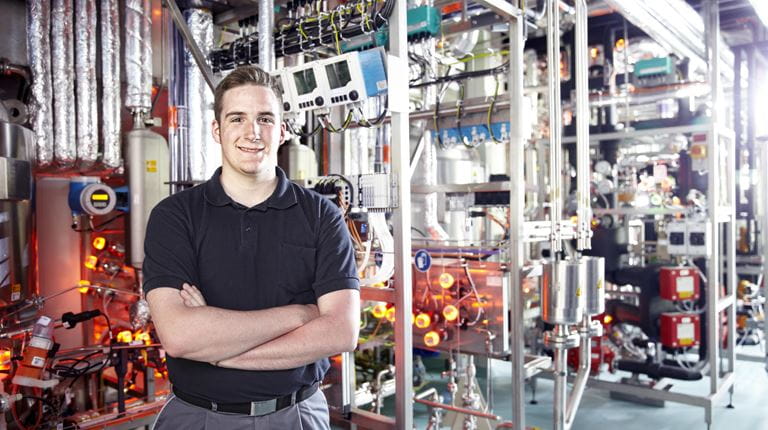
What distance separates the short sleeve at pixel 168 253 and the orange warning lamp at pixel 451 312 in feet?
7.00

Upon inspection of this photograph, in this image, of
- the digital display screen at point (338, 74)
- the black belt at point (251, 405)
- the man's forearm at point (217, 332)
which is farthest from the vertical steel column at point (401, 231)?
the man's forearm at point (217, 332)

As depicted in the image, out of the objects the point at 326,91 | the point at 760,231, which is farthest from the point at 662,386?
the point at 326,91

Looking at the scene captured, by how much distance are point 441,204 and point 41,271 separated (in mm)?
3076

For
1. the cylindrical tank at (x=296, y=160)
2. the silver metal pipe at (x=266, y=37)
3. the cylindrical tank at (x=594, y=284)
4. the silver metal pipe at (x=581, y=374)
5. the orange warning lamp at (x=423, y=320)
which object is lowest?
the silver metal pipe at (x=581, y=374)

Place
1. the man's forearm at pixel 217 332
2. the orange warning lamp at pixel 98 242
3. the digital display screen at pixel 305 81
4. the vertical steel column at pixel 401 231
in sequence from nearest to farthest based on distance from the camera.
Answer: the man's forearm at pixel 217 332, the vertical steel column at pixel 401 231, the digital display screen at pixel 305 81, the orange warning lamp at pixel 98 242

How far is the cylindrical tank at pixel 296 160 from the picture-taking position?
464 centimetres

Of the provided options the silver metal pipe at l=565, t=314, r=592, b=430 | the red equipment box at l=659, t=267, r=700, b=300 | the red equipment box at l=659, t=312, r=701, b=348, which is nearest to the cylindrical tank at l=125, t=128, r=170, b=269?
the silver metal pipe at l=565, t=314, r=592, b=430

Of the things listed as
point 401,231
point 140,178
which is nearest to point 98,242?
point 140,178

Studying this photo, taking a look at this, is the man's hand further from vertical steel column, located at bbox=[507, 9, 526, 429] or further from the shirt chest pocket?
vertical steel column, located at bbox=[507, 9, 526, 429]

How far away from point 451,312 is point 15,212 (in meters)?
2.39

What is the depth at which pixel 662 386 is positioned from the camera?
5031mm

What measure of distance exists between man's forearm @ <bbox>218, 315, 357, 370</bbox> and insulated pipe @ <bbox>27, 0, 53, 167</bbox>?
2683mm

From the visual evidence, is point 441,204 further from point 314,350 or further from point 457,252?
point 314,350

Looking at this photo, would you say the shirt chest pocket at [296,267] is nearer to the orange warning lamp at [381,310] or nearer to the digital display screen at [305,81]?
the digital display screen at [305,81]
